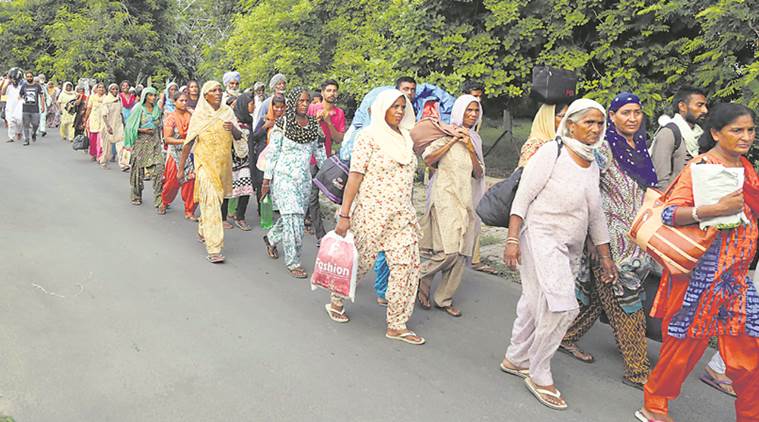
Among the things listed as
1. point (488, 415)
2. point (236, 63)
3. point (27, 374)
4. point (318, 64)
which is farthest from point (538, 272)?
point (236, 63)

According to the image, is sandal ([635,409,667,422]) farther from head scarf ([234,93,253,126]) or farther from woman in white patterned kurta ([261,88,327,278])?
head scarf ([234,93,253,126])

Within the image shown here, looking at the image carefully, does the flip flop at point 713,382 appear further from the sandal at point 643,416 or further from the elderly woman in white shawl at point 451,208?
the elderly woman in white shawl at point 451,208

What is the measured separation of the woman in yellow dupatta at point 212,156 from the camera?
264 inches

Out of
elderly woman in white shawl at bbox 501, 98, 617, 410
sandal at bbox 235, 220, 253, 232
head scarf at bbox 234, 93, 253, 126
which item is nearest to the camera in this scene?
elderly woman in white shawl at bbox 501, 98, 617, 410

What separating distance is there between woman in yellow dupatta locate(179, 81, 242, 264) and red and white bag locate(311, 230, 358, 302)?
7.30 ft

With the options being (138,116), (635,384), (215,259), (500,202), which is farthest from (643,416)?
(138,116)

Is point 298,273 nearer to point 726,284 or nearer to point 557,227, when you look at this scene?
point 557,227

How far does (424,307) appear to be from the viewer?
5.55 meters

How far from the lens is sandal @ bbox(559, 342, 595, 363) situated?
455cm

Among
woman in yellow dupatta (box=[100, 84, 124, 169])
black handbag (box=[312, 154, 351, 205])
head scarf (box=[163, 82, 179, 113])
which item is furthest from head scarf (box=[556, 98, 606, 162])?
woman in yellow dupatta (box=[100, 84, 124, 169])

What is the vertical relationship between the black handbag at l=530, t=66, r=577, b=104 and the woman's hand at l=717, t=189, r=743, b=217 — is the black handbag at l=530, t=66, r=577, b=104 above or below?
above

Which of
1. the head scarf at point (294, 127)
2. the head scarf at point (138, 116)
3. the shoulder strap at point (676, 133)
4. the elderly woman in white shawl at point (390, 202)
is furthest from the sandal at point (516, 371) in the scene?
the head scarf at point (138, 116)

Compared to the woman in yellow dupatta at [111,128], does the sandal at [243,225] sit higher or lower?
lower

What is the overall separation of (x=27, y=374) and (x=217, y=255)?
9.17ft
